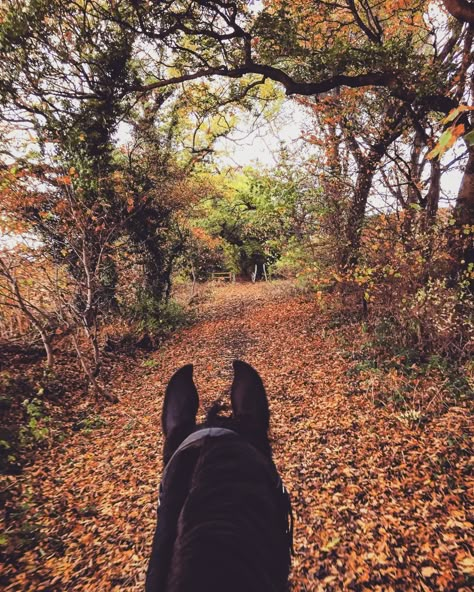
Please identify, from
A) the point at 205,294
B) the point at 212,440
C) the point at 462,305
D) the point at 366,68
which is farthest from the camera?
the point at 205,294

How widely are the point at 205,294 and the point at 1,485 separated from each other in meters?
14.2

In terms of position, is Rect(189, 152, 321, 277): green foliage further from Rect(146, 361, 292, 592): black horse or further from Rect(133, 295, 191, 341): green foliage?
Rect(146, 361, 292, 592): black horse

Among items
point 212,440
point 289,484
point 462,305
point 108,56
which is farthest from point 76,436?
point 108,56

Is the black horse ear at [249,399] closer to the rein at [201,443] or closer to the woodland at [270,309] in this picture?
the rein at [201,443]

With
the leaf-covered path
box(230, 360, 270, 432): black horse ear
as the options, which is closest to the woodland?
the leaf-covered path

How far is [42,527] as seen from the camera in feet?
11.6

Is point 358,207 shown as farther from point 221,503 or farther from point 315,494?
point 221,503

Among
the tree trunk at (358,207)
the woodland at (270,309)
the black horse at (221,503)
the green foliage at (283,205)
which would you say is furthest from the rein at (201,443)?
the green foliage at (283,205)

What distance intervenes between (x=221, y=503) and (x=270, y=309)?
11249 millimetres

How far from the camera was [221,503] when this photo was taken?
45.3 inches

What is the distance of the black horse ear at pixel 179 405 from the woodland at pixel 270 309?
1890 mm

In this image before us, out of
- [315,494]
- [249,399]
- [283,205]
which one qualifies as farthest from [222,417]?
[283,205]

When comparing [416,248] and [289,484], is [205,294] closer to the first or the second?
[416,248]

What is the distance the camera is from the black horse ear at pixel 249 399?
5.41 feet
